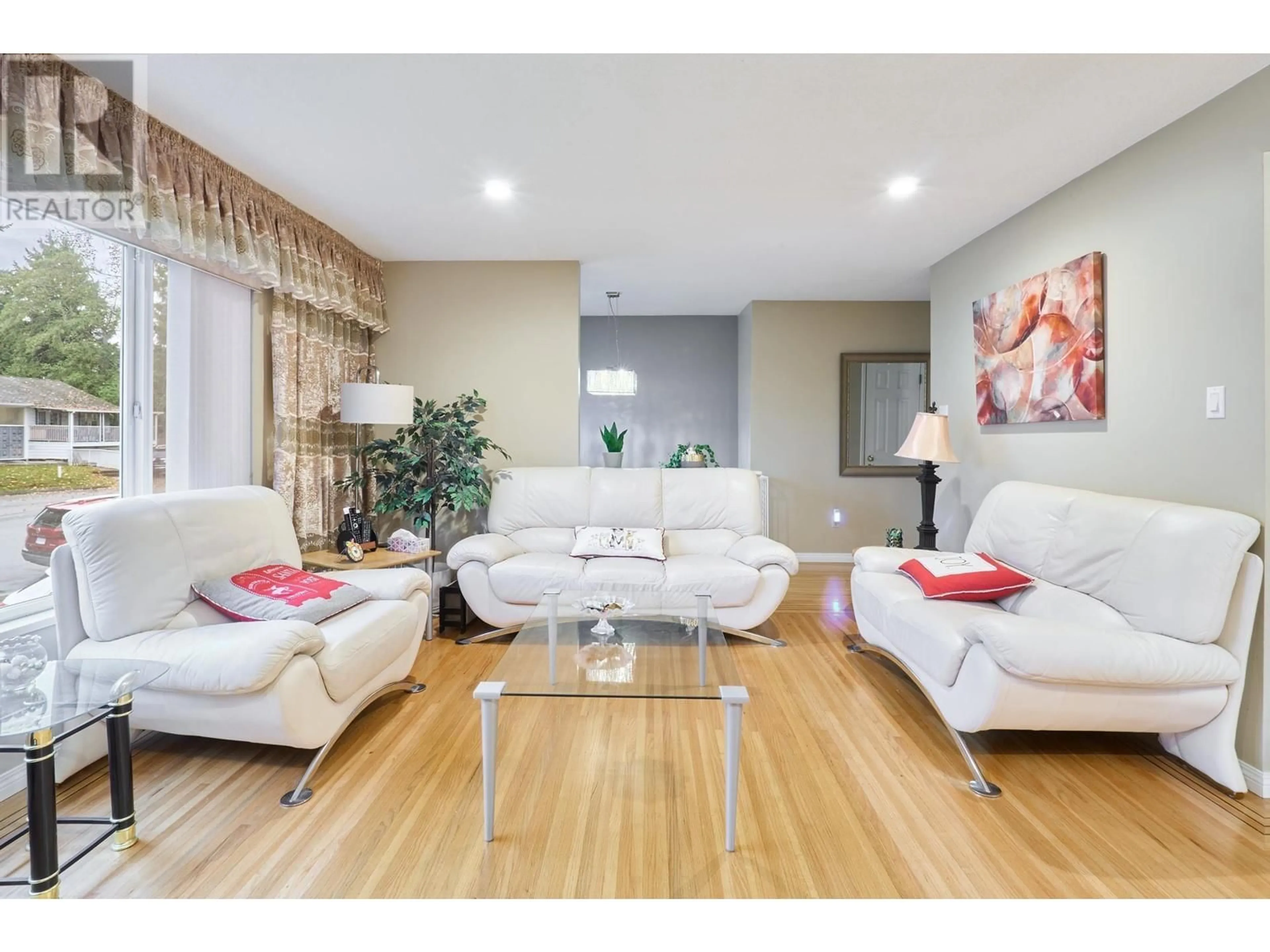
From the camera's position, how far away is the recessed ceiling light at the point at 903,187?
9.82 ft

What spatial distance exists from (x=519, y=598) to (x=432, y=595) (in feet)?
2.24

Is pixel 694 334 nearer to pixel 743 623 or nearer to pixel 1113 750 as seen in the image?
pixel 743 623

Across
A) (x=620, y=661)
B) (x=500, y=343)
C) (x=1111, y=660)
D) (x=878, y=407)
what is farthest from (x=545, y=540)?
(x=878, y=407)

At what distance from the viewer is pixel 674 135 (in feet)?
8.32

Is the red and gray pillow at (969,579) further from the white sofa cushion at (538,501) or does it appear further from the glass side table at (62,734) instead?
the glass side table at (62,734)

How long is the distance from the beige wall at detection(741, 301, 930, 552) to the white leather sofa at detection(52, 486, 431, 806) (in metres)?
4.26

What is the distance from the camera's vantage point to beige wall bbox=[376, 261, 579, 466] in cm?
453

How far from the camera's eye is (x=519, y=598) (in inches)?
139

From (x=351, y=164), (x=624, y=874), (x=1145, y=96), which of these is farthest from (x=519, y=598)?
(x=1145, y=96)

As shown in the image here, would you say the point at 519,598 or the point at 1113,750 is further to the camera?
the point at 519,598

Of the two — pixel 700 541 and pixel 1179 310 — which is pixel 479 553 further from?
pixel 1179 310

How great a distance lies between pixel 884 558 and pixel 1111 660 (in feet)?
4.30

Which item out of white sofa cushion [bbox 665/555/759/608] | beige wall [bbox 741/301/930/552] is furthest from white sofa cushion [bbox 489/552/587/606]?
beige wall [bbox 741/301/930/552]

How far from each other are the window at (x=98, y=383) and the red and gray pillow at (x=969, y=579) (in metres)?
3.47
